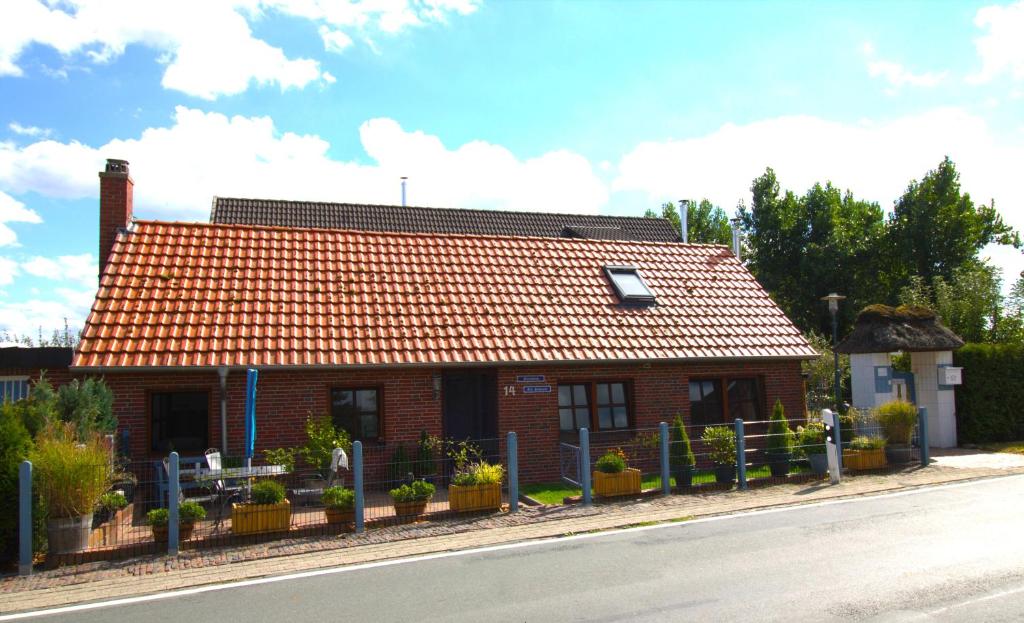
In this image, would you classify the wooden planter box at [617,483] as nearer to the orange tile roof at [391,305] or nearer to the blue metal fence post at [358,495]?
the orange tile roof at [391,305]

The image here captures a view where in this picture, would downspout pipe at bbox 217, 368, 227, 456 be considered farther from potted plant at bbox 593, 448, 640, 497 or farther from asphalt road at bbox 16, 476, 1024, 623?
potted plant at bbox 593, 448, 640, 497

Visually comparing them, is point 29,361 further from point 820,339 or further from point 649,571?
point 820,339

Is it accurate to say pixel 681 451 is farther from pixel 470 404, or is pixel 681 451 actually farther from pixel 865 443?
pixel 865 443

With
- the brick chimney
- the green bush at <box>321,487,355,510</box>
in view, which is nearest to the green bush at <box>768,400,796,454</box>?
the green bush at <box>321,487,355,510</box>

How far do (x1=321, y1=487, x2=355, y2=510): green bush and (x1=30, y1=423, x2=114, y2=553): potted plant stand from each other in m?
2.89

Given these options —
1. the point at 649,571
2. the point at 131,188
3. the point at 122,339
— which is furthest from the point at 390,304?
the point at 649,571

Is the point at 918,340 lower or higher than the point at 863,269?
lower

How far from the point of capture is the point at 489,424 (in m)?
14.6

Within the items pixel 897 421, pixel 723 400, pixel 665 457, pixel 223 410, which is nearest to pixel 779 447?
pixel 723 400

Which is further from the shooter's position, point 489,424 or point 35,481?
point 489,424

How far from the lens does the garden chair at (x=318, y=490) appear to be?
11.7 metres

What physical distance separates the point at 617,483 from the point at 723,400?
5.00 meters

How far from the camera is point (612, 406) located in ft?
50.7

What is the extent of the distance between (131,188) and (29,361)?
480 cm
